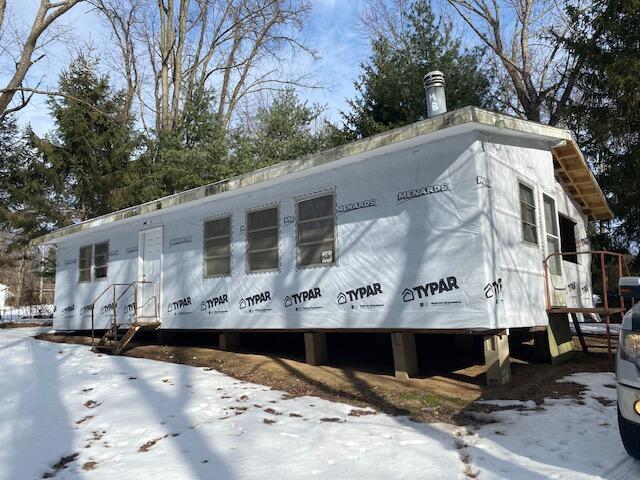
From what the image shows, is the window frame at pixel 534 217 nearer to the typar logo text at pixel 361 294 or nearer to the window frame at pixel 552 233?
the window frame at pixel 552 233

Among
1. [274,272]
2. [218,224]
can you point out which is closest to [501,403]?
[274,272]

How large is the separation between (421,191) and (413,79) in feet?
34.9

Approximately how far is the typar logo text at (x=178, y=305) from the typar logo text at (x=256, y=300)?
5.64 feet

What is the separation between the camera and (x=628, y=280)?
420 cm

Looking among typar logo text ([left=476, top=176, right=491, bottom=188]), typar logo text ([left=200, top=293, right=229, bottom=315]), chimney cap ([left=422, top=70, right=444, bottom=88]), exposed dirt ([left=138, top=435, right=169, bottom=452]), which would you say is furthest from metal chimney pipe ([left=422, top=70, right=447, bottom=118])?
exposed dirt ([left=138, top=435, right=169, bottom=452])

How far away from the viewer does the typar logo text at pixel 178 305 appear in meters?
10.9

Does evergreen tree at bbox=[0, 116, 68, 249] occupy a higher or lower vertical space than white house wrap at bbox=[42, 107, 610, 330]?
higher

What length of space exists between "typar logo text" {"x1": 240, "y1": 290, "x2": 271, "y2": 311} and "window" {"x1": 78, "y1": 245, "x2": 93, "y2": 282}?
6.21 meters

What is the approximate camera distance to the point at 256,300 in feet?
31.2

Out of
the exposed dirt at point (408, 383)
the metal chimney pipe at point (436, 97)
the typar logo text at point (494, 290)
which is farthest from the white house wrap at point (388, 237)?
the metal chimney pipe at point (436, 97)

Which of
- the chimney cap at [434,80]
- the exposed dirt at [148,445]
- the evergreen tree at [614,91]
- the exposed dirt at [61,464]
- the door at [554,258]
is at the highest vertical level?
the evergreen tree at [614,91]

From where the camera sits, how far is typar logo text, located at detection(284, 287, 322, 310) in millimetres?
8609

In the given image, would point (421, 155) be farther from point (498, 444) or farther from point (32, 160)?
point (32, 160)

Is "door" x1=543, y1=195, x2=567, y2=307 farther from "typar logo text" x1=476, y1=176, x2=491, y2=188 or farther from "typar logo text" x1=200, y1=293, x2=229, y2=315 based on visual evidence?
"typar logo text" x1=200, y1=293, x2=229, y2=315
